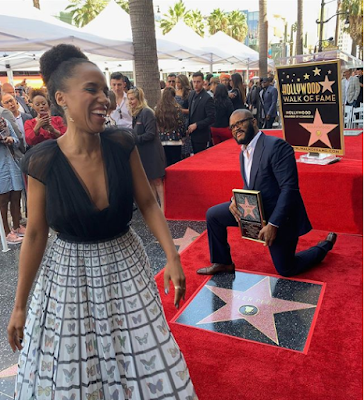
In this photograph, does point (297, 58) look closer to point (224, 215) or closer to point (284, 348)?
point (224, 215)

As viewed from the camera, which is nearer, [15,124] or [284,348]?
[284,348]

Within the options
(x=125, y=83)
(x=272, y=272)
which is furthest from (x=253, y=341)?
(x=125, y=83)

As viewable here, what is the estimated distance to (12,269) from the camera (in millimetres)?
4188

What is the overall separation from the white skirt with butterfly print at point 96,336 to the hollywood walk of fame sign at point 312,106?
12.8ft

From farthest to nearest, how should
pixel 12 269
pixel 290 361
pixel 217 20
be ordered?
pixel 217 20 < pixel 12 269 < pixel 290 361

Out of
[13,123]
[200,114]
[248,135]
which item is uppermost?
[13,123]

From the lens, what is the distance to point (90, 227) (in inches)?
63.8

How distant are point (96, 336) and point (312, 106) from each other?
4.25 metres

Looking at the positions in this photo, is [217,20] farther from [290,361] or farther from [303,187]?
[290,361]

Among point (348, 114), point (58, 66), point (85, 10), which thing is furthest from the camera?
point (85, 10)

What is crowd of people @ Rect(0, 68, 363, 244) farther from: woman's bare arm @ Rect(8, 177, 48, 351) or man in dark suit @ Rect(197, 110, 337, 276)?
woman's bare arm @ Rect(8, 177, 48, 351)

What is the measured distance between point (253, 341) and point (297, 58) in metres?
6.20

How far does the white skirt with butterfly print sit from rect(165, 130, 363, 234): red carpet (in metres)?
3.46

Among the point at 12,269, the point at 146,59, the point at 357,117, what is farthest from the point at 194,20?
the point at 12,269
